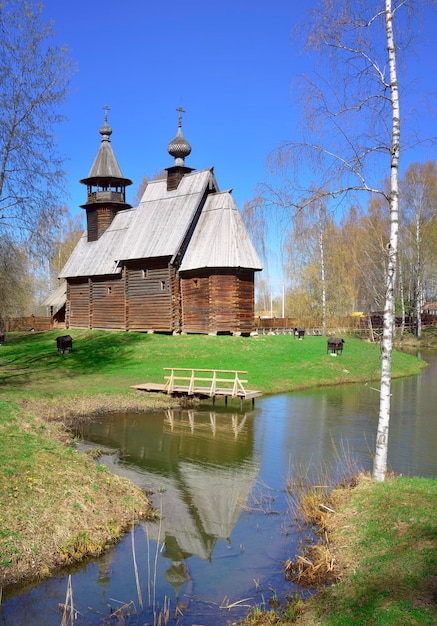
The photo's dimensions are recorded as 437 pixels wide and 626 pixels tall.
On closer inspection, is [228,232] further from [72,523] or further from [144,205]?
[72,523]

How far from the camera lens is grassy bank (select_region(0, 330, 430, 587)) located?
823 centimetres

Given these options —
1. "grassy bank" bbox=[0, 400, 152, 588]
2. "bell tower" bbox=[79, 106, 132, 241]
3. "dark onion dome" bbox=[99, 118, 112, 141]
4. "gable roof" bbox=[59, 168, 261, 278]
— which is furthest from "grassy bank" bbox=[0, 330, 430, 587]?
"dark onion dome" bbox=[99, 118, 112, 141]

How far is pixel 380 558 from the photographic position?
694 centimetres

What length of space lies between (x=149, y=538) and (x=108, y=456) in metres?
5.02

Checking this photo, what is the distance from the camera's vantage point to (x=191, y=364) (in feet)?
84.6

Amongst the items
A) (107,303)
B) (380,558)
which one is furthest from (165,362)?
(380,558)

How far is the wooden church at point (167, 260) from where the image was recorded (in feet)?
105

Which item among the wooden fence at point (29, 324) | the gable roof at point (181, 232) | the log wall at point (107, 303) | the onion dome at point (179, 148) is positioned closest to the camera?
the gable roof at point (181, 232)

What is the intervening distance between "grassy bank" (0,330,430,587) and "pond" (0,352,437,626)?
518mm

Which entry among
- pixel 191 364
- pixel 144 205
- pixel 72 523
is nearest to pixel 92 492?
pixel 72 523

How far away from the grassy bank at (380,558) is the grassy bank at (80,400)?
8.77 ft

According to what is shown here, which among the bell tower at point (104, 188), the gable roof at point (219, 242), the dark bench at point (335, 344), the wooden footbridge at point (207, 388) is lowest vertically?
the wooden footbridge at point (207, 388)

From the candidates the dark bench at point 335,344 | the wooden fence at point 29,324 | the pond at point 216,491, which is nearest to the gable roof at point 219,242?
the dark bench at point 335,344

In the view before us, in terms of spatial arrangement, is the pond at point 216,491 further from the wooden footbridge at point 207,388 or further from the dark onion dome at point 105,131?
the dark onion dome at point 105,131
